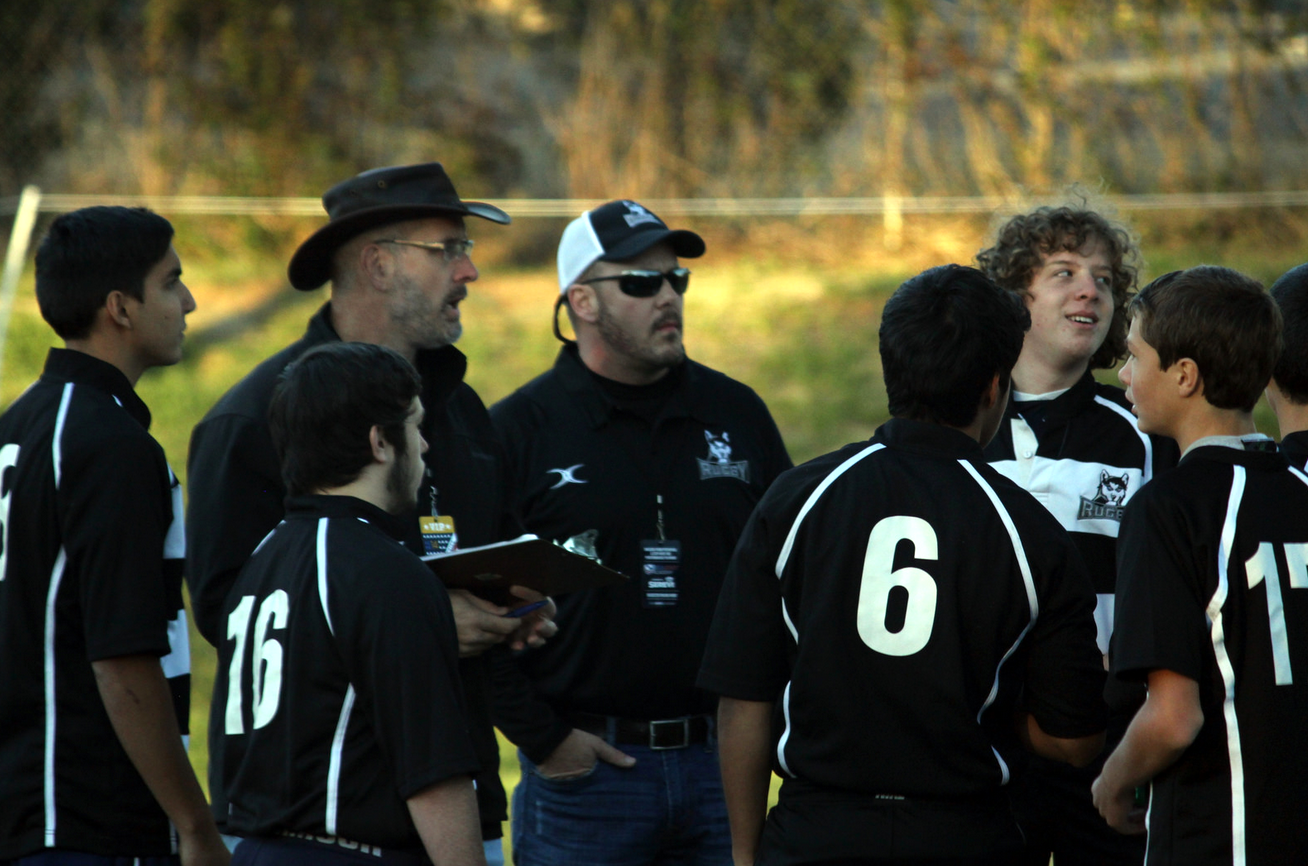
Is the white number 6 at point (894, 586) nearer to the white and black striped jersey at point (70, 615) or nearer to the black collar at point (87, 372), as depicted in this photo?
the white and black striped jersey at point (70, 615)

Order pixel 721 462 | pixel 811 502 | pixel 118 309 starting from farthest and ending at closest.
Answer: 1. pixel 721 462
2. pixel 118 309
3. pixel 811 502

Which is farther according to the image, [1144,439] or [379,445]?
[1144,439]

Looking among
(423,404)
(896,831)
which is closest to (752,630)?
(896,831)

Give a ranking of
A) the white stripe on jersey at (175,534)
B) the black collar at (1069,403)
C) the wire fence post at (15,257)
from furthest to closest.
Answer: the wire fence post at (15,257), the black collar at (1069,403), the white stripe on jersey at (175,534)

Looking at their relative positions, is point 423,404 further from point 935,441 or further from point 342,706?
point 935,441

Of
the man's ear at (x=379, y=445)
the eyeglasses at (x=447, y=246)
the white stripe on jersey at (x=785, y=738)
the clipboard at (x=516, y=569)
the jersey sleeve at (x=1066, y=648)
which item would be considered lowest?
the white stripe on jersey at (x=785, y=738)

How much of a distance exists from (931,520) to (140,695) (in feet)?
5.58

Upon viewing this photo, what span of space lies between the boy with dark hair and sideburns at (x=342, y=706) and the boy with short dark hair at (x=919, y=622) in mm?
617

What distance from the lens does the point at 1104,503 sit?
3.17m

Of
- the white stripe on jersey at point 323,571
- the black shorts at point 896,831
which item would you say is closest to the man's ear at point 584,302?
the white stripe on jersey at point 323,571

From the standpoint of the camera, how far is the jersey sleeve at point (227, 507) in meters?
2.97

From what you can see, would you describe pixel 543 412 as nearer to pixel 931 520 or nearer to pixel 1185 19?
pixel 931 520

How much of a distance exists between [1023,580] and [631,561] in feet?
5.01

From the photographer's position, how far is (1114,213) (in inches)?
144
